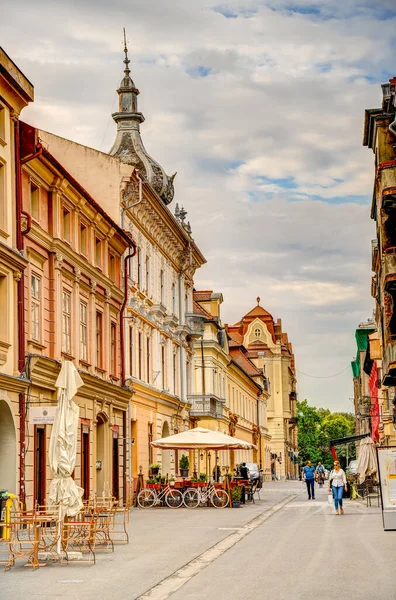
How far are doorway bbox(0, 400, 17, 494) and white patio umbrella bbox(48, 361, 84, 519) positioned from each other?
5566mm

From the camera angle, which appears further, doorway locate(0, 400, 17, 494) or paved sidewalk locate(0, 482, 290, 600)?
doorway locate(0, 400, 17, 494)

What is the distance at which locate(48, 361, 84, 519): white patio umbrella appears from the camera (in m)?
16.9

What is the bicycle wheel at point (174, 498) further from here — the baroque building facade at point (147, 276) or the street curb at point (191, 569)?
the street curb at point (191, 569)

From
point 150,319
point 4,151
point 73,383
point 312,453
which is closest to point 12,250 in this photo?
point 4,151

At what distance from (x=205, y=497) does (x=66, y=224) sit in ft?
37.2

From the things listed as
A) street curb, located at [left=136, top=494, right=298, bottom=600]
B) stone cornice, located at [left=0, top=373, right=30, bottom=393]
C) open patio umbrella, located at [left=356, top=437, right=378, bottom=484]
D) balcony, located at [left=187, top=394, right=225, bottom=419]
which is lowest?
street curb, located at [left=136, top=494, right=298, bottom=600]

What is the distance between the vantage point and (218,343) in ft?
205

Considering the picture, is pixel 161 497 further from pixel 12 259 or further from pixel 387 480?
pixel 387 480

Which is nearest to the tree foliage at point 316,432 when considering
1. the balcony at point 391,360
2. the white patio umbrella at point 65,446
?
the balcony at point 391,360

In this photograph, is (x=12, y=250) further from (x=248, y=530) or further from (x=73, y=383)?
(x=248, y=530)

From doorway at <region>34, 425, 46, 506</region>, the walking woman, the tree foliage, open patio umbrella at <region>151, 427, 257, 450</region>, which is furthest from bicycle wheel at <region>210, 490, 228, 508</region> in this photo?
the tree foliage

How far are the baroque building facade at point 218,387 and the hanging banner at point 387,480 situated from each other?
30.3 meters

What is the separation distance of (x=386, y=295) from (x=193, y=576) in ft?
87.6

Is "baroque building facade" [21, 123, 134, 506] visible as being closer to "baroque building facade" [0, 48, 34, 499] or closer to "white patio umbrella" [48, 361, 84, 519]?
"baroque building facade" [0, 48, 34, 499]
